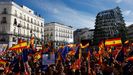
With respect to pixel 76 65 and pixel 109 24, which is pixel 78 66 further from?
pixel 109 24

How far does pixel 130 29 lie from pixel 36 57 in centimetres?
8255

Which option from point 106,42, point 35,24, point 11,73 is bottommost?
point 11,73

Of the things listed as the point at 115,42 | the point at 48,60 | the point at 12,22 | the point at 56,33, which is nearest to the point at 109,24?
the point at 56,33

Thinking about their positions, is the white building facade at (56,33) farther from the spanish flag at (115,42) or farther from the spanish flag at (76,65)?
the spanish flag at (76,65)

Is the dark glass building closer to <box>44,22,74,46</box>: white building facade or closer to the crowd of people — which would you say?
<box>44,22,74,46</box>: white building facade

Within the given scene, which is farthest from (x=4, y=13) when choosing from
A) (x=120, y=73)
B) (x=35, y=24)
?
(x=120, y=73)

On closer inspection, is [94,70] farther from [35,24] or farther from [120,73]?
[35,24]

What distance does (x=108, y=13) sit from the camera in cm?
9088

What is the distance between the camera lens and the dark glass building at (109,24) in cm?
7975

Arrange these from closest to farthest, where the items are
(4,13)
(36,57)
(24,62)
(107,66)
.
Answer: (107,66)
(24,62)
(36,57)
(4,13)

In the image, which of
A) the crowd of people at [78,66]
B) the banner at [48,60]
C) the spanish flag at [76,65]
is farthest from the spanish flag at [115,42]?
the banner at [48,60]

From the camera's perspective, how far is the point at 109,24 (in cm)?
8631

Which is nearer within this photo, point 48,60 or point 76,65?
point 76,65

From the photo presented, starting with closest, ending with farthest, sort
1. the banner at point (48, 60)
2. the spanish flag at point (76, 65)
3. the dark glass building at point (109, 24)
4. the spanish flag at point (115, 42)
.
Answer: the spanish flag at point (76, 65) → the banner at point (48, 60) → the spanish flag at point (115, 42) → the dark glass building at point (109, 24)
